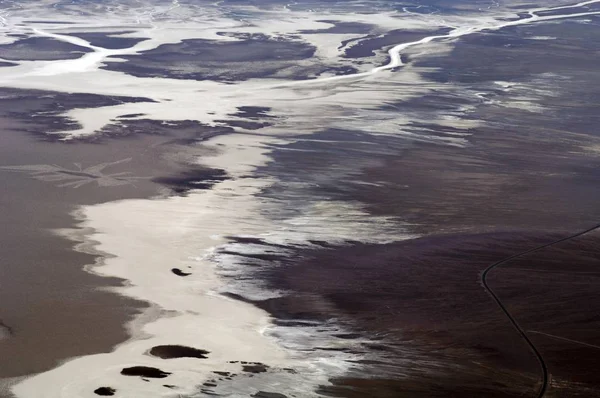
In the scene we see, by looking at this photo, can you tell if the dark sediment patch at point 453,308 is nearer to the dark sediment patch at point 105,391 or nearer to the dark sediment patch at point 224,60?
the dark sediment patch at point 105,391

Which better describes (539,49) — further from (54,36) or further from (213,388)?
(213,388)

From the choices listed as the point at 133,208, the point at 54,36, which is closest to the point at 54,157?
the point at 133,208

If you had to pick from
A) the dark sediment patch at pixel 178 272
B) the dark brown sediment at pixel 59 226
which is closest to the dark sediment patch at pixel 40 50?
the dark brown sediment at pixel 59 226

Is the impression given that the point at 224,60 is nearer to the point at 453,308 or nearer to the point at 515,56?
the point at 515,56

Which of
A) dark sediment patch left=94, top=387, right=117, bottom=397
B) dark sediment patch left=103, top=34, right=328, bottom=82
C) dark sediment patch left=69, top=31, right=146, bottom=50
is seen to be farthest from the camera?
dark sediment patch left=69, top=31, right=146, bottom=50

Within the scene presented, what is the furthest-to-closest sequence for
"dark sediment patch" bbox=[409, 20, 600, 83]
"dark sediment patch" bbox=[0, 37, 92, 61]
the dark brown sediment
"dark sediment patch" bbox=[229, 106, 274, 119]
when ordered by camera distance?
1. "dark sediment patch" bbox=[0, 37, 92, 61]
2. "dark sediment patch" bbox=[409, 20, 600, 83]
3. "dark sediment patch" bbox=[229, 106, 274, 119]
4. the dark brown sediment

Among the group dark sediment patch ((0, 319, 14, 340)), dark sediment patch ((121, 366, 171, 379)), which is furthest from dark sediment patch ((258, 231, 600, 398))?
dark sediment patch ((0, 319, 14, 340))

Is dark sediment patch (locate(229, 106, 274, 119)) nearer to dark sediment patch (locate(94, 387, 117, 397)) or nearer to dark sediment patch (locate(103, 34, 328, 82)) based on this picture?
dark sediment patch (locate(103, 34, 328, 82))
